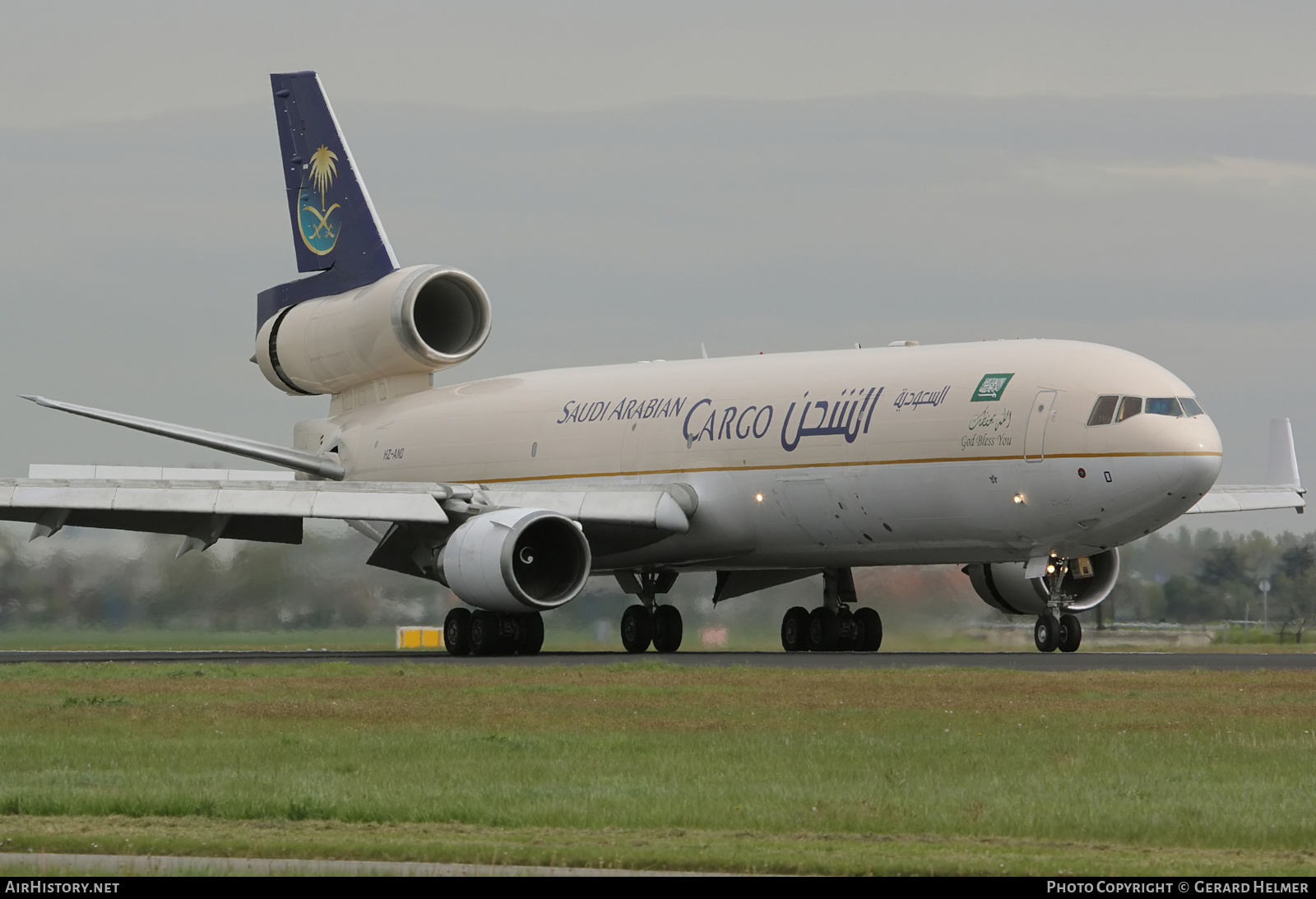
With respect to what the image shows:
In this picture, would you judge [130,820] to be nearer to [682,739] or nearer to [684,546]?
[682,739]

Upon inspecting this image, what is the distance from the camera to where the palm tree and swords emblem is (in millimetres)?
36656

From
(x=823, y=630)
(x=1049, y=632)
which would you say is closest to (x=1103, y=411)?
(x=1049, y=632)

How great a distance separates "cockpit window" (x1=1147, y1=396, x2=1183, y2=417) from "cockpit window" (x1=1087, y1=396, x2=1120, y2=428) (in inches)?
16.8

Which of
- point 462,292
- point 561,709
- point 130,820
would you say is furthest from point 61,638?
point 130,820

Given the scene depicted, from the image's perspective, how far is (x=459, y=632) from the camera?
94.4 ft

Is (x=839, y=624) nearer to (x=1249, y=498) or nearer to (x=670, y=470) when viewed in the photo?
(x=670, y=470)

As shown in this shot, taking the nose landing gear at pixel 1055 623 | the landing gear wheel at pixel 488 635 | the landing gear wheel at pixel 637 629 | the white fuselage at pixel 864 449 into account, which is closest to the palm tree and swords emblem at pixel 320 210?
the white fuselage at pixel 864 449

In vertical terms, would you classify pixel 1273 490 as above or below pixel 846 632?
above

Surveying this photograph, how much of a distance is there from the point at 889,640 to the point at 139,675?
13.4 meters

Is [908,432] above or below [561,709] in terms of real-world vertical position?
above

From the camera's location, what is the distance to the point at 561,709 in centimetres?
1766

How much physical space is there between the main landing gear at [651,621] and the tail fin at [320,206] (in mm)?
7964

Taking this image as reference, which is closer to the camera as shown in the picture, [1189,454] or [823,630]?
[1189,454]

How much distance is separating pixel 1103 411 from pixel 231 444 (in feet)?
53.4
